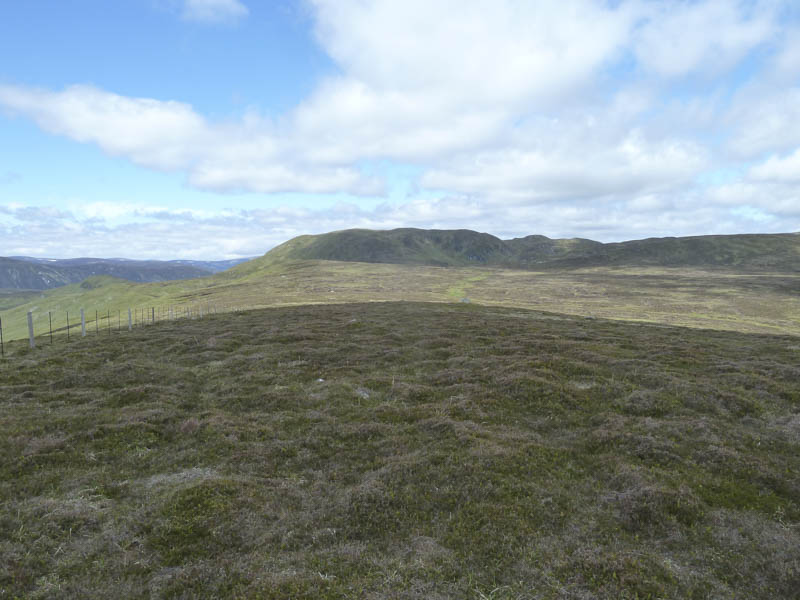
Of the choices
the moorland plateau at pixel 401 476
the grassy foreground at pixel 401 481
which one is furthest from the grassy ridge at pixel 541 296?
the grassy foreground at pixel 401 481

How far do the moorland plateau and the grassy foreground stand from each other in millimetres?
71

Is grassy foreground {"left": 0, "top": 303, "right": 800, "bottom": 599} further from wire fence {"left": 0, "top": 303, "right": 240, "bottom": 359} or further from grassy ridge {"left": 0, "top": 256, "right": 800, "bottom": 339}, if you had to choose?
grassy ridge {"left": 0, "top": 256, "right": 800, "bottom": 339}

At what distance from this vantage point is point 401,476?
13.9 m

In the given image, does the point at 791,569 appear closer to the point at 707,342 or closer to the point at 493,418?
the point at 493,418

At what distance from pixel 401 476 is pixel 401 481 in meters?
0.30

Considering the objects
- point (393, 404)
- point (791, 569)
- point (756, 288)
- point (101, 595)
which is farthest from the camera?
point (756, 288)

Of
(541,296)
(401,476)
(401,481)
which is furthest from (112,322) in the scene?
(541,296)

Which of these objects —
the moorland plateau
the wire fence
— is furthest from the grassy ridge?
the moorland plateau

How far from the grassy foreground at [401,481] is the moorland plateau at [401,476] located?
0.23ft

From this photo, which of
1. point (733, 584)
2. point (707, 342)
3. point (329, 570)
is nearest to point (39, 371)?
point (329, 570)

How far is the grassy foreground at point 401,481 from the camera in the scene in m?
9.35

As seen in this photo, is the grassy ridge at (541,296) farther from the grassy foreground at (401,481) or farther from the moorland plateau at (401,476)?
the grassy foreground at (401,481)

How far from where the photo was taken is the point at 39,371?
87.8 feet

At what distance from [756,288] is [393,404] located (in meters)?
158
